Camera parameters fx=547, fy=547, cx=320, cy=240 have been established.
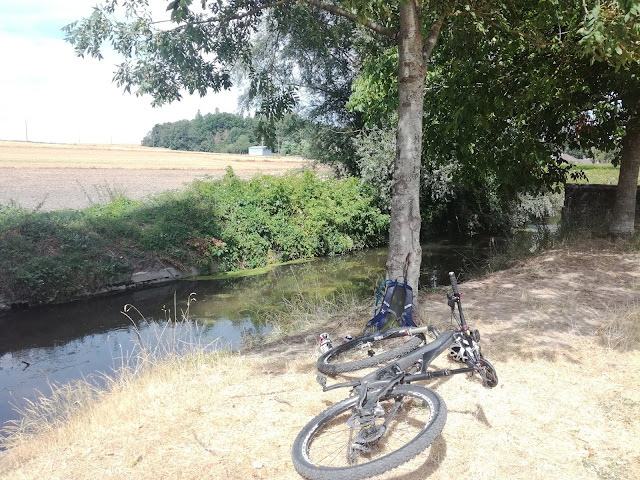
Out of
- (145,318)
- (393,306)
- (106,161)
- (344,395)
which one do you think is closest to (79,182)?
(145,318)

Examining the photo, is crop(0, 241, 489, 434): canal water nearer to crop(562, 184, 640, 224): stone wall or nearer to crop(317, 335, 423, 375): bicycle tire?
crop(317, 335, 423, 375): bicycle tire

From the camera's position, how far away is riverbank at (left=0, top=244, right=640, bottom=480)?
3943 millimetres

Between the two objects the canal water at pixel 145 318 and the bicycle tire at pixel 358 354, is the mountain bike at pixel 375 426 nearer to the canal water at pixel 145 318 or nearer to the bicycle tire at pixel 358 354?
the bicycle tire at pixel 358 354

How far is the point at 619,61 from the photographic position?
6.89 meters

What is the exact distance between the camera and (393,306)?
6.45m

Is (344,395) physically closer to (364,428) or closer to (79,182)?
(364,428)

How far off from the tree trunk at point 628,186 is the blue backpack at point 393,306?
28.3 ft

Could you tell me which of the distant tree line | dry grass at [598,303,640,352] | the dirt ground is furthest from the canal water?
the distant tree line

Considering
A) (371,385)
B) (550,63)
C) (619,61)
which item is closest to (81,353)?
(371,385)

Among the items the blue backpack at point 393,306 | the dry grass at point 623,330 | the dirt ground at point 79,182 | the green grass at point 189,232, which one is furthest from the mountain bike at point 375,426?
the dirt ground at point 79,182

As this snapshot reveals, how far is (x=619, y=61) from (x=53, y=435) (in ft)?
25.0

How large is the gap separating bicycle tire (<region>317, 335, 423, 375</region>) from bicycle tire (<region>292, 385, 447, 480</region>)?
634 mm

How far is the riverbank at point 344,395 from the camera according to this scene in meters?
3.94

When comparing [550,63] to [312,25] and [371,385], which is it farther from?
[371,385]
